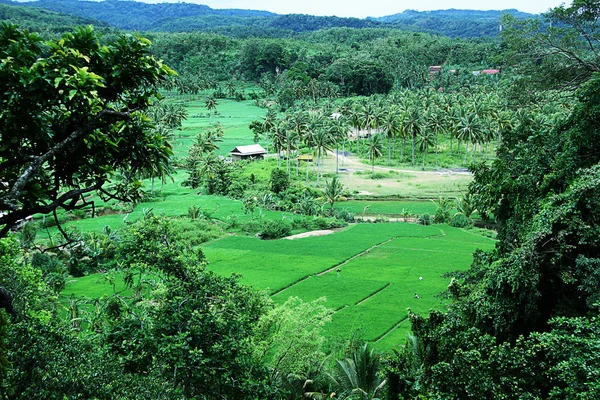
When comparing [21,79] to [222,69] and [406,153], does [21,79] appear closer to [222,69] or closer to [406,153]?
[406,153]

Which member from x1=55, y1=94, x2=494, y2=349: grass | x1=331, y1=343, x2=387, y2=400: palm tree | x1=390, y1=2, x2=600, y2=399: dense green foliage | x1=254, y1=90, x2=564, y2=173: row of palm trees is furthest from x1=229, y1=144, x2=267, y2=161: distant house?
x1=331, y1=343, x2=387, y2=400: palm tree

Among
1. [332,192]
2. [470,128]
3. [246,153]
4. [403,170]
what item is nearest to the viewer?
[332,192]

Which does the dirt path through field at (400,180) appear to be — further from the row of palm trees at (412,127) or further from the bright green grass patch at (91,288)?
the bright green grass patch at (91,288)

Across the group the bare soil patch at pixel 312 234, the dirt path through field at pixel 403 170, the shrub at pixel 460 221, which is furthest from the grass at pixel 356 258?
the dirt path through field at pixel 403 170

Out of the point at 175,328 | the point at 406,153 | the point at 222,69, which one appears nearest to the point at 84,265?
the point at 175,328

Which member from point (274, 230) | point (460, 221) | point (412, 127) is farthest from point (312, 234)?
point (412, 127)

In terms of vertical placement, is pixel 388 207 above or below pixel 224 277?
below

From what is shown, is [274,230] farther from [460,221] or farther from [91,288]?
A: [460,221]
